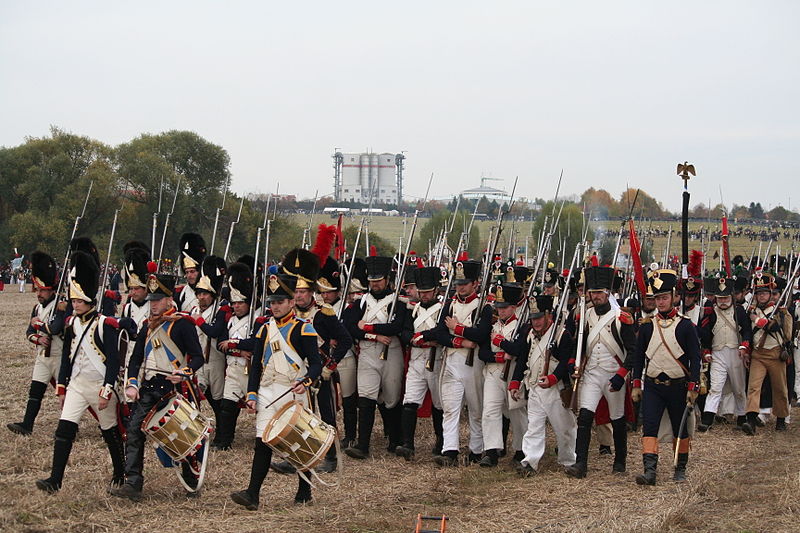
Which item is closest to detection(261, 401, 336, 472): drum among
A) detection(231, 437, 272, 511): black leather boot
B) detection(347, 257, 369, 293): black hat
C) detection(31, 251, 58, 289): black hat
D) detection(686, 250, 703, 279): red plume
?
detection(231, 437, 272, 511): black leather boot

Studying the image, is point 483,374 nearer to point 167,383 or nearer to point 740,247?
point 167,383

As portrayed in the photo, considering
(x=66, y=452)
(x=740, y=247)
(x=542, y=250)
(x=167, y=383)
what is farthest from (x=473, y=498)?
(x=740, y=247)

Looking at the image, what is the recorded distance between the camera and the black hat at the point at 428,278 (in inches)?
452

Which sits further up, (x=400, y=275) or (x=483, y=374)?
(x=400, y=275)

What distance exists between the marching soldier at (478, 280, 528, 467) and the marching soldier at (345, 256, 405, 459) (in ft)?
3.62

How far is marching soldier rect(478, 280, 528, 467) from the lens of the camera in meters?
10.9

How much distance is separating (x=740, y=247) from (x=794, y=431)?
3678 cm

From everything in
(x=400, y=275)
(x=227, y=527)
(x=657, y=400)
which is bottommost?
(x=227, y=527)

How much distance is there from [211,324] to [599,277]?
180 inches

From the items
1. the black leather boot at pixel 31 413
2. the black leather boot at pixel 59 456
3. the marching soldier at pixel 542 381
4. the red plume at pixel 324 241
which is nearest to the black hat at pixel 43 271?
the black leather boot at pixel 31 413

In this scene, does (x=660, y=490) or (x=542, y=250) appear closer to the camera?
(x=660, y=490)

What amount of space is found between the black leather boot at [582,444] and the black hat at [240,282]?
164 inches

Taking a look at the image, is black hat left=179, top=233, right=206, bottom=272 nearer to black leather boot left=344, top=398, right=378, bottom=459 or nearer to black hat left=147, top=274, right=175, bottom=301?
black leather boot left=344, top=398, right=378, bottom=459

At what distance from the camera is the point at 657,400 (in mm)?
10070
